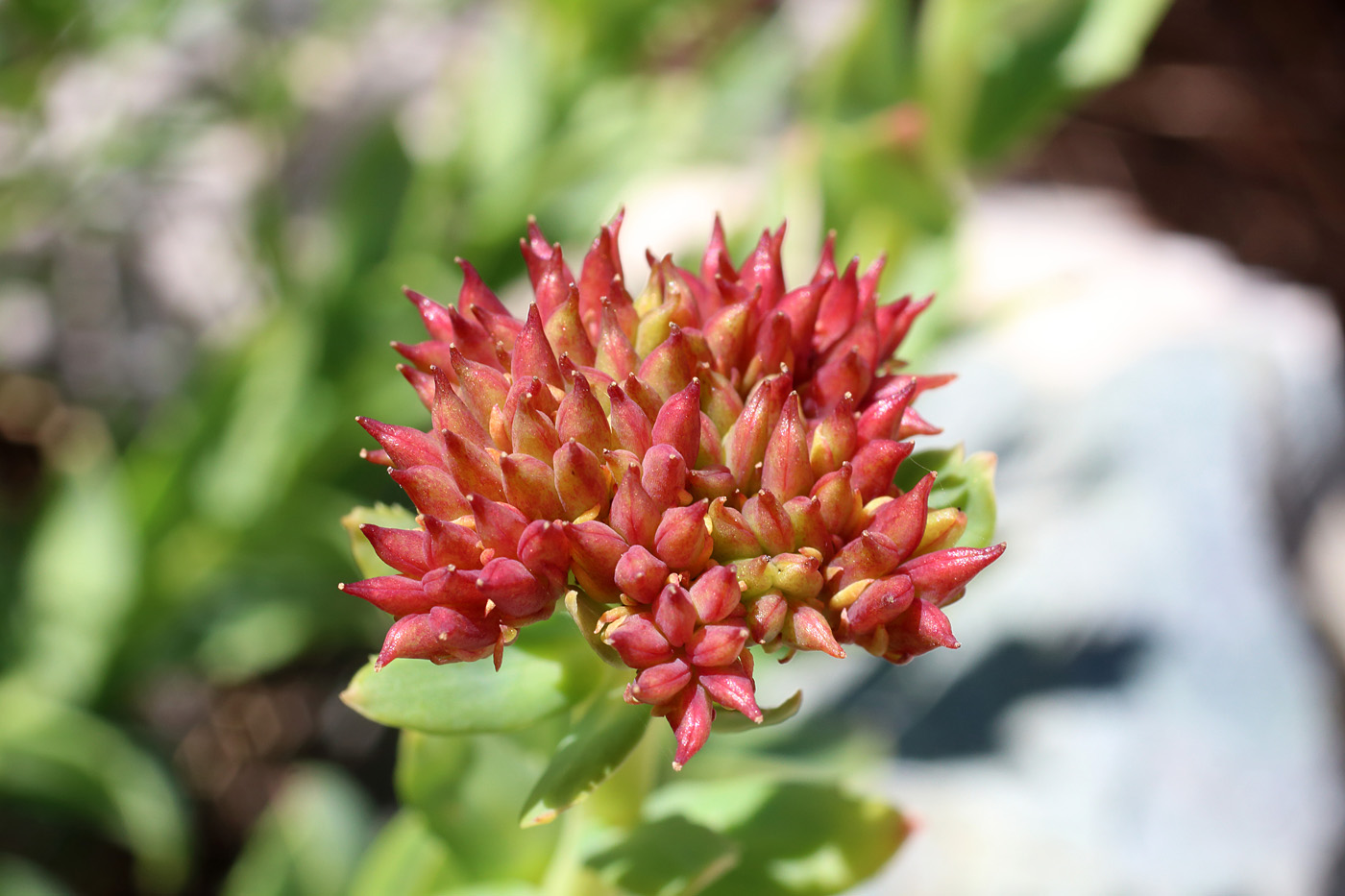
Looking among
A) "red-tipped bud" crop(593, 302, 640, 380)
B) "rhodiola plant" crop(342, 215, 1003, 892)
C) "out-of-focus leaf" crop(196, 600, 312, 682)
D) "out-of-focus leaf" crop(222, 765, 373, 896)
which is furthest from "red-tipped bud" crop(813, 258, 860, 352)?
"out-of-focus leaf" crop(196, 600, 312, 682)

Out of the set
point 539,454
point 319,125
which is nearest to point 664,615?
point 539,454

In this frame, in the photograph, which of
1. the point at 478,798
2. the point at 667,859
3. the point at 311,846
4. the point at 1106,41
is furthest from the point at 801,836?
the point at 1106,41

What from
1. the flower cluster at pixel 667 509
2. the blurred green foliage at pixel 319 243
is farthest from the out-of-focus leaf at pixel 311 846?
Answer: the flower cluster at pixel 667 509

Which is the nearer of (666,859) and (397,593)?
(397,593)

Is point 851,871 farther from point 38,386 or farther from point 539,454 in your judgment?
point 38,386

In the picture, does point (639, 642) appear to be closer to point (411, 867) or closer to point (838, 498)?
point (838, 498)

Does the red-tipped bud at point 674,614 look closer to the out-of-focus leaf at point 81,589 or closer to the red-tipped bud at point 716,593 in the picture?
the red-tipped bud at point 716,593

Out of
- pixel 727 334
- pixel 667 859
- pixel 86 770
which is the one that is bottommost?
pixel 667 859
